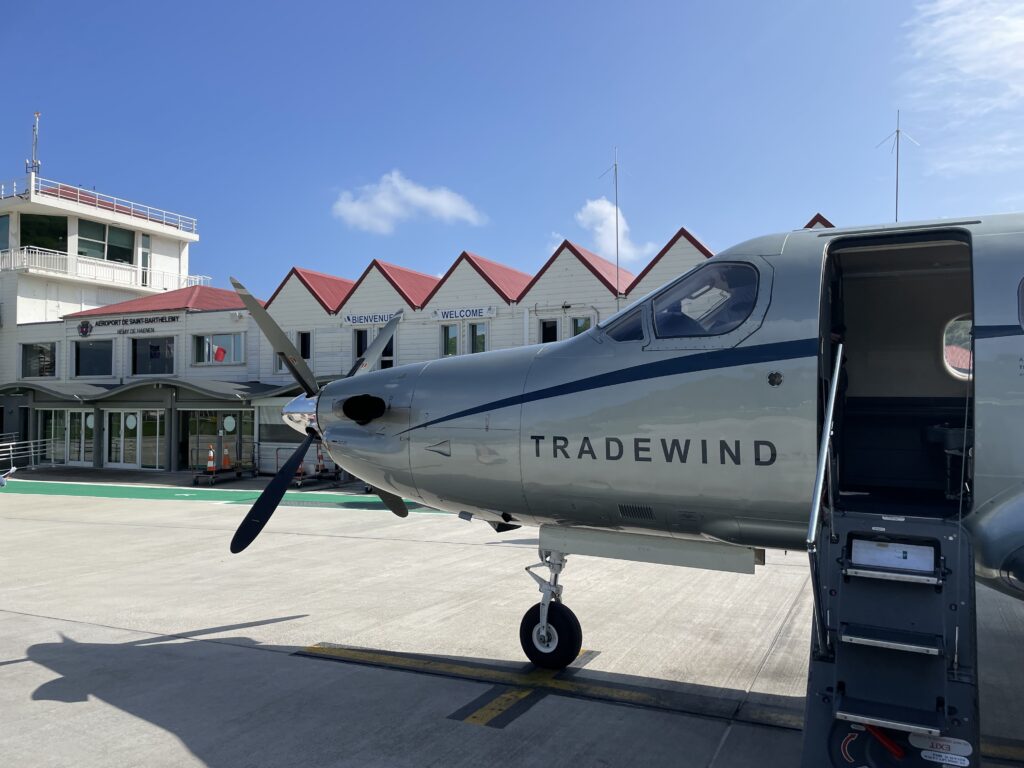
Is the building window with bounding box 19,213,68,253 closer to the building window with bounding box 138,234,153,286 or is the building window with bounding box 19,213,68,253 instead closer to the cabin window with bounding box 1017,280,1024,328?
the building window with bounding box 138,234,153,286

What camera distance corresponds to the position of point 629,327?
20.2 ft

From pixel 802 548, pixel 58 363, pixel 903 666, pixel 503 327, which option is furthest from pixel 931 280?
pixel 58 363

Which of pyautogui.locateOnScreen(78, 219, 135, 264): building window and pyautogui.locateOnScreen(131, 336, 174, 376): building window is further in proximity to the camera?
pyautogui.locateOnScreen(78, 219, 135, 264): building window

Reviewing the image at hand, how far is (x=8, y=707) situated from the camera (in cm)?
653

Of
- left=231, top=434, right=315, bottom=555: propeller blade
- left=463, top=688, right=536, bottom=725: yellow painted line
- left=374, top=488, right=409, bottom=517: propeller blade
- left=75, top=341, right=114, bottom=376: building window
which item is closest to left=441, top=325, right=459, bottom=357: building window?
left=75, top=341, right=114, bottom=376: building window

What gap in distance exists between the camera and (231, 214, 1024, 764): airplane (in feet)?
15.9

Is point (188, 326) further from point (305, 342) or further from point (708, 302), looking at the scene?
point (708, 302)

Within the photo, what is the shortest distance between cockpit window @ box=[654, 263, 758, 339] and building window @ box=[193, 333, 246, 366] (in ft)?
89.8

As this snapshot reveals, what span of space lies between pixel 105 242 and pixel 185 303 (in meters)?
11.4

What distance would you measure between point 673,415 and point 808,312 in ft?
4.00

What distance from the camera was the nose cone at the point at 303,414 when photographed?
25.0 ft

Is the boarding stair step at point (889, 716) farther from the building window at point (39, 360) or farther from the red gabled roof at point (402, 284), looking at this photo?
the building window at point (39, 360)

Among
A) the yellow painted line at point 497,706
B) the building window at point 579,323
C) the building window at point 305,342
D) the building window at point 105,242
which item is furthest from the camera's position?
the building window at point 105,242

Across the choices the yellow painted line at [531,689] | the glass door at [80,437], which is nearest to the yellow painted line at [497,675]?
the yellow painted line at [531,689]
